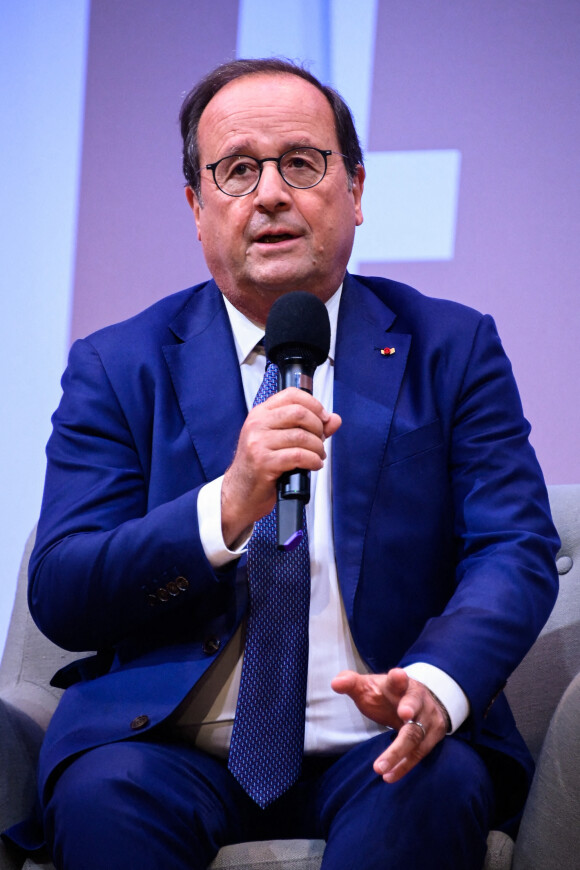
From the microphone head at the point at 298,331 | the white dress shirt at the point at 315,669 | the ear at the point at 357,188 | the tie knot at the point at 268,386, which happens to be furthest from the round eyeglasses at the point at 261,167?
the white dress shirt at the point at 315,669

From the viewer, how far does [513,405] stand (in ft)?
5.80

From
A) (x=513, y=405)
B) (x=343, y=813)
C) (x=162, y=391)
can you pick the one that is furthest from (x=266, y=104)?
(x=343, y=813)

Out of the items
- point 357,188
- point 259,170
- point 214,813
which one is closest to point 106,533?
point 214,813

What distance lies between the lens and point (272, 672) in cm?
154

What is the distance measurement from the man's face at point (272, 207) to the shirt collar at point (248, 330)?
2 cm

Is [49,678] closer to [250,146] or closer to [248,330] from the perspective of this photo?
[248,330]

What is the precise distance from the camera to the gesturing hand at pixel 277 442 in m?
1.30

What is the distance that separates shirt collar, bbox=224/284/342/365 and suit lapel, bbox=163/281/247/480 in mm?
18

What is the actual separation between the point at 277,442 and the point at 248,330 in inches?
22.6

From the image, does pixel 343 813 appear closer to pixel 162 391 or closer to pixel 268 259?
pixel 162 391

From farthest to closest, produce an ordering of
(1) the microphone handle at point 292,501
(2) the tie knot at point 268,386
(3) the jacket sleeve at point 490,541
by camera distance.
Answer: (2) the tie knot at point 268,386 < (3) the jacket sleeve at point 490,541 < (1) the microphone handle at point 292,501

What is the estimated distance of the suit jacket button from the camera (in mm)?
1553

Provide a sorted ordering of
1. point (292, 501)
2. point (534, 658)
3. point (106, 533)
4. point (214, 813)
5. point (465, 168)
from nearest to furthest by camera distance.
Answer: point (292, 501), point (214, 813), point (106, 533), point (534, 658), point (465, 168)

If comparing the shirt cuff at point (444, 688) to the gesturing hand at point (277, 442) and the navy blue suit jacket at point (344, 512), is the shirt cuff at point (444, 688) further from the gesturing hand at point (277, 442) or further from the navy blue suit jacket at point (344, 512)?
the gesturing hand at point (277, 442)
